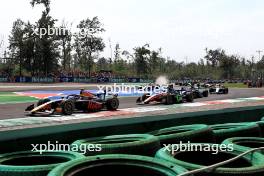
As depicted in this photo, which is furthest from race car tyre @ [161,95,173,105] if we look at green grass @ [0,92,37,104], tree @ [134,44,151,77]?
tree @ [134,44,151,77]

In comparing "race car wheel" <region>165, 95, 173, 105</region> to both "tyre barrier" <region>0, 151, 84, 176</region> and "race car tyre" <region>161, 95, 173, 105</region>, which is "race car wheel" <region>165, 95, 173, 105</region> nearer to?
"race car tyre" <region>161, 95, 173, 105</region>

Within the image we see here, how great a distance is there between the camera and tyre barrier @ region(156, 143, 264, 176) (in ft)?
9.29

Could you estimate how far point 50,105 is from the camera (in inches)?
555

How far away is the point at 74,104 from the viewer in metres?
14.7

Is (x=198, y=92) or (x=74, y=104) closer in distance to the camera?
(x=74, y=104)

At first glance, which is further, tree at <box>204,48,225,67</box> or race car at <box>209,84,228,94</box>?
tree at <box>204,48,225,67</box>

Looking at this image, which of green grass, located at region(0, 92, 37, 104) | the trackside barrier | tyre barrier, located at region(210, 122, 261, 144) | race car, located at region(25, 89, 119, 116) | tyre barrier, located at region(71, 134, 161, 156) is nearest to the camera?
tyre barrier, located at region(71, 134, 161, 156)

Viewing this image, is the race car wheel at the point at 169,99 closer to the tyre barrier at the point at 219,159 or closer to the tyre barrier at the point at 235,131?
the tyre barrier at the point at 235,131

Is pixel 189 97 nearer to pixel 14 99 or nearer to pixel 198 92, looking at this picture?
pixel 198 92

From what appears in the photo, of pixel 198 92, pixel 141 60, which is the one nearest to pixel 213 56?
pixel 141 60

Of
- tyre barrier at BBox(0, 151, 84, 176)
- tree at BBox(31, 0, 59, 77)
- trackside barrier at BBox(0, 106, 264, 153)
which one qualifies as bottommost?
tyre barrier at BBox(0, 151, 84, 176)

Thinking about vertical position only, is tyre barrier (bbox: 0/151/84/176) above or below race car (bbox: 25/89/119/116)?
above

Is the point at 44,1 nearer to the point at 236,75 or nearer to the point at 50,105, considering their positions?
the point at 50,105

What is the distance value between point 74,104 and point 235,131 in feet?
34.1
